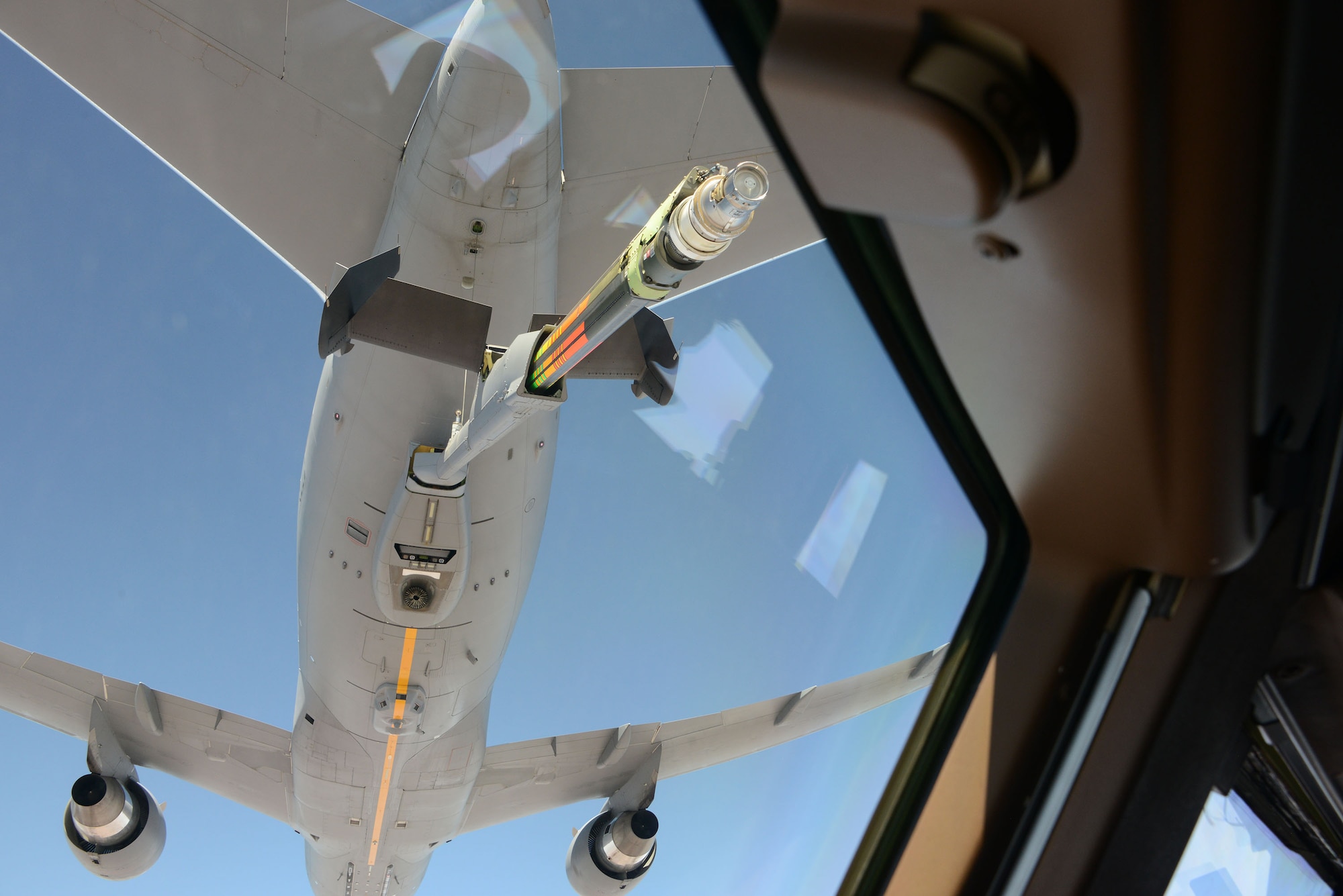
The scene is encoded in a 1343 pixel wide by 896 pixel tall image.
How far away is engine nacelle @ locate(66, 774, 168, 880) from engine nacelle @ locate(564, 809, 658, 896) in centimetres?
332

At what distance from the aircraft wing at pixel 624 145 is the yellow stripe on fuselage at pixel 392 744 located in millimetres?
2218

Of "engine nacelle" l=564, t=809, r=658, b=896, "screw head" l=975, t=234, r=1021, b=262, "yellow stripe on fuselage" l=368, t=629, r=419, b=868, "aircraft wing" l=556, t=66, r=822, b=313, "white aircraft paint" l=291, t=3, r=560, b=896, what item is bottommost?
"screw head" l=975, t=234, r=1021, b=262

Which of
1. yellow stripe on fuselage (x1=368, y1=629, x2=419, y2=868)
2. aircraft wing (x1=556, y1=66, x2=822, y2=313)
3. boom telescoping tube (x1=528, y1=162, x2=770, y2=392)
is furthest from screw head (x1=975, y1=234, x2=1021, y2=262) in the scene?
yellow stripe on fuselage (x1=368, y1=629, x2=419, y2=868)

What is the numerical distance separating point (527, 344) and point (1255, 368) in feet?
8.09

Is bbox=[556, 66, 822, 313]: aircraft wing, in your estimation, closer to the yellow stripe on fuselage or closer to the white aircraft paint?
the white aircraft paint

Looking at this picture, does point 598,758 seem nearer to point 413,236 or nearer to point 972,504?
Result: point 413,236

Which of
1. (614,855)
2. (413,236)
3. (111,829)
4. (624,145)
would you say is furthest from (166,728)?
(624,145)

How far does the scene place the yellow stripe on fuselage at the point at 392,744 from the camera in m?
4.93

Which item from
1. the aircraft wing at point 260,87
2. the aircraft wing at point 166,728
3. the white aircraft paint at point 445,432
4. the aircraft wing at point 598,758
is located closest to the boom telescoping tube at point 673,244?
the white aircraft paint at point 445,432

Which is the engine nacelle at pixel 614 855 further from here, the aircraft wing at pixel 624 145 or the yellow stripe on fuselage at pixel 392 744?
the aircraft wing at pixel 624 145

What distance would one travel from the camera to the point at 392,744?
5.65 meters

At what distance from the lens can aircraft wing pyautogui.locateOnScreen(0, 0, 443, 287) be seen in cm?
439

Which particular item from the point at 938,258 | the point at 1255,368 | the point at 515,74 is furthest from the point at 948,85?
the point at 515,74

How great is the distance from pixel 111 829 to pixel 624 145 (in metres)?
6.26
